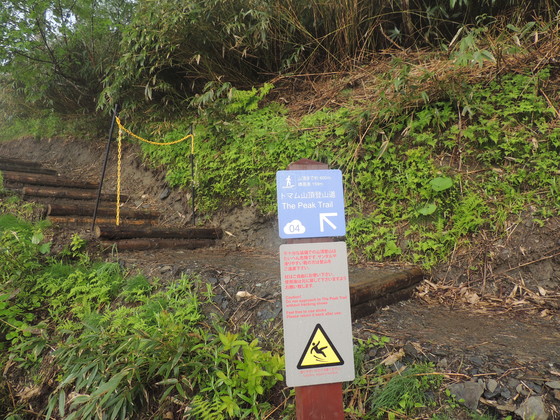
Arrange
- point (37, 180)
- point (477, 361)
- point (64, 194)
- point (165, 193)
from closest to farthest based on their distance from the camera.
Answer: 1. point (477, 361)
2. point (64, 194)
3. point (37, 180)
4. point (165, 193)

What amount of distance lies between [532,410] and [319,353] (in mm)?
1076

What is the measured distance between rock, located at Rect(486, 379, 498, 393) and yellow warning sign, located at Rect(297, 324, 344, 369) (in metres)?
0.86

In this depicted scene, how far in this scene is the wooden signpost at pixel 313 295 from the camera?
62.6 inches

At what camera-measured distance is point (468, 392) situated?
6.16ft

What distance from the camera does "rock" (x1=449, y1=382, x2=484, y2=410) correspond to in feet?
6.03

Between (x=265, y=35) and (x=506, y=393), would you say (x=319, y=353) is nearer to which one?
(x=506, y=393)

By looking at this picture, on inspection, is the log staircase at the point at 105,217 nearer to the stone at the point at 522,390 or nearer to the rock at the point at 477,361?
the rock at the point at 477,361

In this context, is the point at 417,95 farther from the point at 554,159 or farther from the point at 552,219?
the point at 552,219

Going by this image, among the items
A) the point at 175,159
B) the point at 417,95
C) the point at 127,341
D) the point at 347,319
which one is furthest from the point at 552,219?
the point at 175,159

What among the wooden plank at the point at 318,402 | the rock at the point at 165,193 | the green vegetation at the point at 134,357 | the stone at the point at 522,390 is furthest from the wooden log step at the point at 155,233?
the stone at the point at 522,390

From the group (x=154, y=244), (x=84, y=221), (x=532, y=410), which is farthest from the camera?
(x=84, y=221)

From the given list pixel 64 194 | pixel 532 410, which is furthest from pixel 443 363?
pixel 64 194

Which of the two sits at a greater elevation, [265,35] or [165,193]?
[265,35]

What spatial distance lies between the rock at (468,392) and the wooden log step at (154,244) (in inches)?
128
